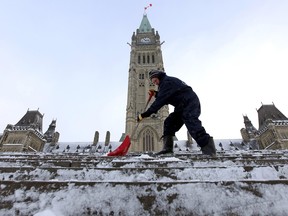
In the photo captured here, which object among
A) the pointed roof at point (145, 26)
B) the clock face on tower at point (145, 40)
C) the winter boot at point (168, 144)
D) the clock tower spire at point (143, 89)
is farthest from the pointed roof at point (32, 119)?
the winter boot at point (168, 144)

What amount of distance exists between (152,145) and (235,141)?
1947cm

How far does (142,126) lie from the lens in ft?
124

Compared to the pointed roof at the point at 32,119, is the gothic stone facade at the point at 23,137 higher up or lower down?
lower down

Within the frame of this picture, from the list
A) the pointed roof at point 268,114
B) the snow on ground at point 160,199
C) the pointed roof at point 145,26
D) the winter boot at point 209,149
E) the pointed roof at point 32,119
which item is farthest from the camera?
the pointed roof at point 145,26

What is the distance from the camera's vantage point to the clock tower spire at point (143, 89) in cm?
3650

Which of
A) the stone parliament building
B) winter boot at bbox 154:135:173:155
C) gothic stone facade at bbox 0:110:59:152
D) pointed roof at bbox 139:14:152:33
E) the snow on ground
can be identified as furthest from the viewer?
pointed roof at bbox 139:14:152:33

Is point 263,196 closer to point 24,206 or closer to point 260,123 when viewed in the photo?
point 24,206

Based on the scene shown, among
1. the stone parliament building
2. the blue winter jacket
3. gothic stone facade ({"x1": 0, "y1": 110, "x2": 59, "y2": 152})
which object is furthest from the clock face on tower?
the blue winter jacket

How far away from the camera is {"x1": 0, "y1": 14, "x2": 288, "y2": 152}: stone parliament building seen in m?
35.7

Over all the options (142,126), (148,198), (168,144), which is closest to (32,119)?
(142,126)

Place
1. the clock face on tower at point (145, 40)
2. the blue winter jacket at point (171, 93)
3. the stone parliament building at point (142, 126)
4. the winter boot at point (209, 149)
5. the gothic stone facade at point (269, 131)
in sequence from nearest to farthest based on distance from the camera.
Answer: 1. the winter boot at point (209, 149)
2. the blue winter jacket at point (171, 93)
3. the gothic stone facade at point (269, 131)
4. the stone parliament building at point (142, 126)
5. the clock face on tower at point (145, 40)

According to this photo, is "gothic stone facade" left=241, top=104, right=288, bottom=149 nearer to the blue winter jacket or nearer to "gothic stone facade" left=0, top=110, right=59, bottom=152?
the blue winter jacket

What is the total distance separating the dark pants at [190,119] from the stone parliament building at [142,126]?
30714mm

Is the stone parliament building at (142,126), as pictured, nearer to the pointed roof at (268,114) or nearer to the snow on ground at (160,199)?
the pointed roof at (268,114)
